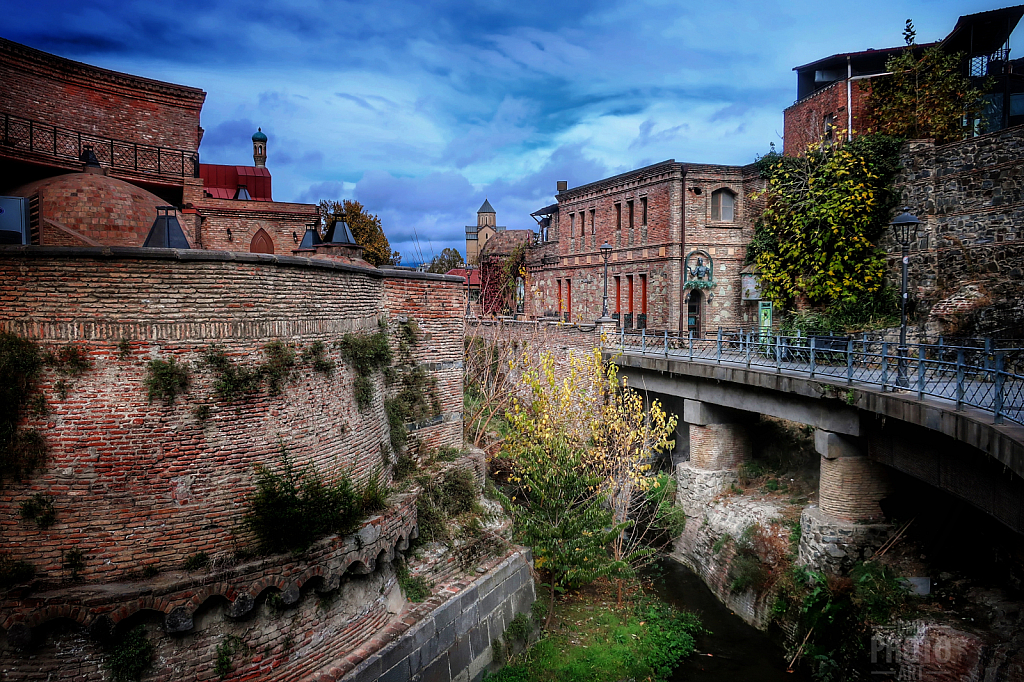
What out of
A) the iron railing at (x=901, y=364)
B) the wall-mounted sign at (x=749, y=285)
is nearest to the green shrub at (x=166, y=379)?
the iron railing at (x=901, y=364)

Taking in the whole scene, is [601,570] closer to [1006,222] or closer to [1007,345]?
[1007,345]

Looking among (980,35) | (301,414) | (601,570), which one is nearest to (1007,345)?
(601,570)

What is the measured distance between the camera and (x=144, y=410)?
7.50 metres

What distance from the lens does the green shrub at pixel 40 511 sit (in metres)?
7.07

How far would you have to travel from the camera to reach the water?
1279 centimetres

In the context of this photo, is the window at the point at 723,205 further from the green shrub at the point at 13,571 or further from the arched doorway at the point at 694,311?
the green shrub at the point at 13,571

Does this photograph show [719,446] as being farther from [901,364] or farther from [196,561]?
[196,561]


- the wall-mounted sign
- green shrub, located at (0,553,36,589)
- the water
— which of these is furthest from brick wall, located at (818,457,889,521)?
green shrub, located at (0,553,36,589)

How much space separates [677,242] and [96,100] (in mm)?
21926

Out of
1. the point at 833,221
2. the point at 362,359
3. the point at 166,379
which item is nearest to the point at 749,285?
the point at 833,221

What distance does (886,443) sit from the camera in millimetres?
12898

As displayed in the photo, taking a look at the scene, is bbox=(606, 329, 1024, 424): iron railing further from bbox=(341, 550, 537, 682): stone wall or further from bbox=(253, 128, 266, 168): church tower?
bbox=(253, 128, 266, 168): church tower

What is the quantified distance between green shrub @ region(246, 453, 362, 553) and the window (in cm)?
2376

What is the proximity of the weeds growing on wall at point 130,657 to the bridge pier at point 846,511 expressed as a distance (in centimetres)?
1300
